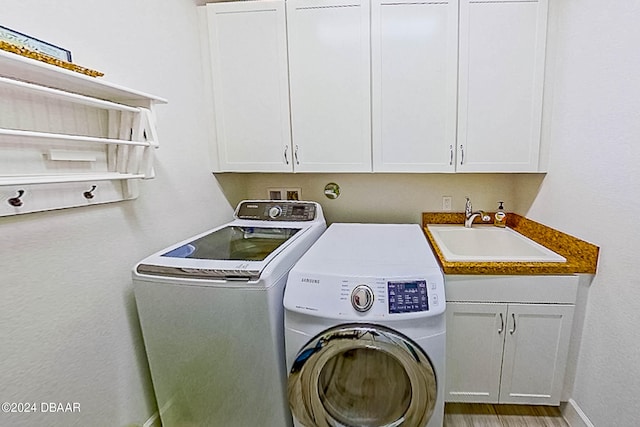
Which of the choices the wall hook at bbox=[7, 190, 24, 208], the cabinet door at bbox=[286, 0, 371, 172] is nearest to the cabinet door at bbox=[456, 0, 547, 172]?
the cabinet door at bbox=[286, 0, 371, 172]

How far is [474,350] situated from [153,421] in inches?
63.1

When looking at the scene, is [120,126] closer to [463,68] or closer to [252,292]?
[252,292]

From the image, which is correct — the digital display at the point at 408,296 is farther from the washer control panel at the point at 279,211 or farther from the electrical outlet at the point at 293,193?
the electrical outlet at the point at 293,193

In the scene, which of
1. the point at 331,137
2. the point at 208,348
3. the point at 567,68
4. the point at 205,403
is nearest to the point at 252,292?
the point at 208,348

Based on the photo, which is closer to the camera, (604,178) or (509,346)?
(604,178)

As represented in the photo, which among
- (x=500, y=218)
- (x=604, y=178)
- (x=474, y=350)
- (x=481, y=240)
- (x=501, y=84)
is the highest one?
(x=501, y=84)

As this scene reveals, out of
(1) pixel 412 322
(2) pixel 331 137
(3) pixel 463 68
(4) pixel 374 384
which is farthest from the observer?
(2) pixel 331 137

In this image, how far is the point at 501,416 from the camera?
1.66 m

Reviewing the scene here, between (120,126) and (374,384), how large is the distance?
1.50 metres

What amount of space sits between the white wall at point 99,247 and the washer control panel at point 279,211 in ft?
1.31

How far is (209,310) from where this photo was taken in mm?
1221

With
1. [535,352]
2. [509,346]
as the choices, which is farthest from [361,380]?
[535,352]

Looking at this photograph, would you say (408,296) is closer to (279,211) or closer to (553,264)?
(553,264)

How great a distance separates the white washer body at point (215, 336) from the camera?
3.94ft
